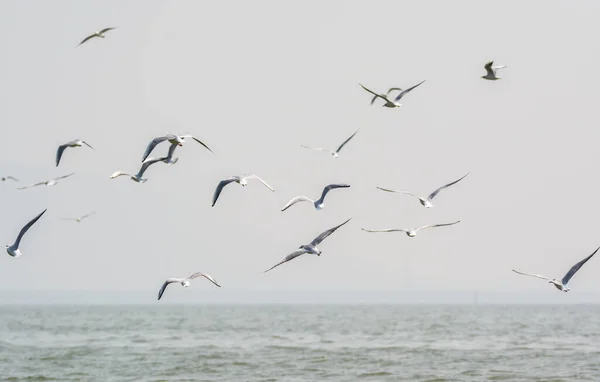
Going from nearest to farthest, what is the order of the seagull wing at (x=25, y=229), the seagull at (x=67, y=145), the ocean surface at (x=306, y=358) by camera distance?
the seagull wing at (x=25, y=229)
the seagull at (x=67, y=145)
the ocean surface at (x=306, y=358)

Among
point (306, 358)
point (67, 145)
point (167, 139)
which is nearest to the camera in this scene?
point (167, 139)

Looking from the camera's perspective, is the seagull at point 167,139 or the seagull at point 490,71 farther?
the seagull at point 490,71

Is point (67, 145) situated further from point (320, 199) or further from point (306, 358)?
point (306, 358)

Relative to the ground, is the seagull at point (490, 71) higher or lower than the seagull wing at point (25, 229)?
higher

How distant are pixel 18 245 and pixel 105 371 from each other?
24.8m

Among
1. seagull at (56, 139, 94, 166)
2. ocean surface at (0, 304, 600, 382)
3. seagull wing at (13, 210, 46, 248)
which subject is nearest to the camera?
seagull wing at (13, 210, 46, 248)

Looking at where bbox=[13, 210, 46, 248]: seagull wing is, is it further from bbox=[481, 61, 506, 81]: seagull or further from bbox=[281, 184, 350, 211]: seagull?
bbox=[481, 61, 506, 81]: seagull

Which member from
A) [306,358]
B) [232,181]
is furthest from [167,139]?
[306,358]

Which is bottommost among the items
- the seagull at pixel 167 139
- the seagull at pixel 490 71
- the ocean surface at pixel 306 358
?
the ocean surface at pixel 306 358

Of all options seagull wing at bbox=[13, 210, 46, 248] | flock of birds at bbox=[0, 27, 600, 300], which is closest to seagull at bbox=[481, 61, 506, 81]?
flock of birds at bbox=[0, 27, 600, 300]

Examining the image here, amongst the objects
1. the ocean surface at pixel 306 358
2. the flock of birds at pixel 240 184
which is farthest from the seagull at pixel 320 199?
the ocean surface at pixel 306 358

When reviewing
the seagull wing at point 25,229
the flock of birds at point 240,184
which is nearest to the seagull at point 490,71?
the flock of birds at point 240,184

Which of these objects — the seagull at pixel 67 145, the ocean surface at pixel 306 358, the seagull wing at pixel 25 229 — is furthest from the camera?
the ocean surface at pixel 306 358

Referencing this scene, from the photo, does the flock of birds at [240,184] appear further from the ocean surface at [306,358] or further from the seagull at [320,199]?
the ocean surface at [306,358]
